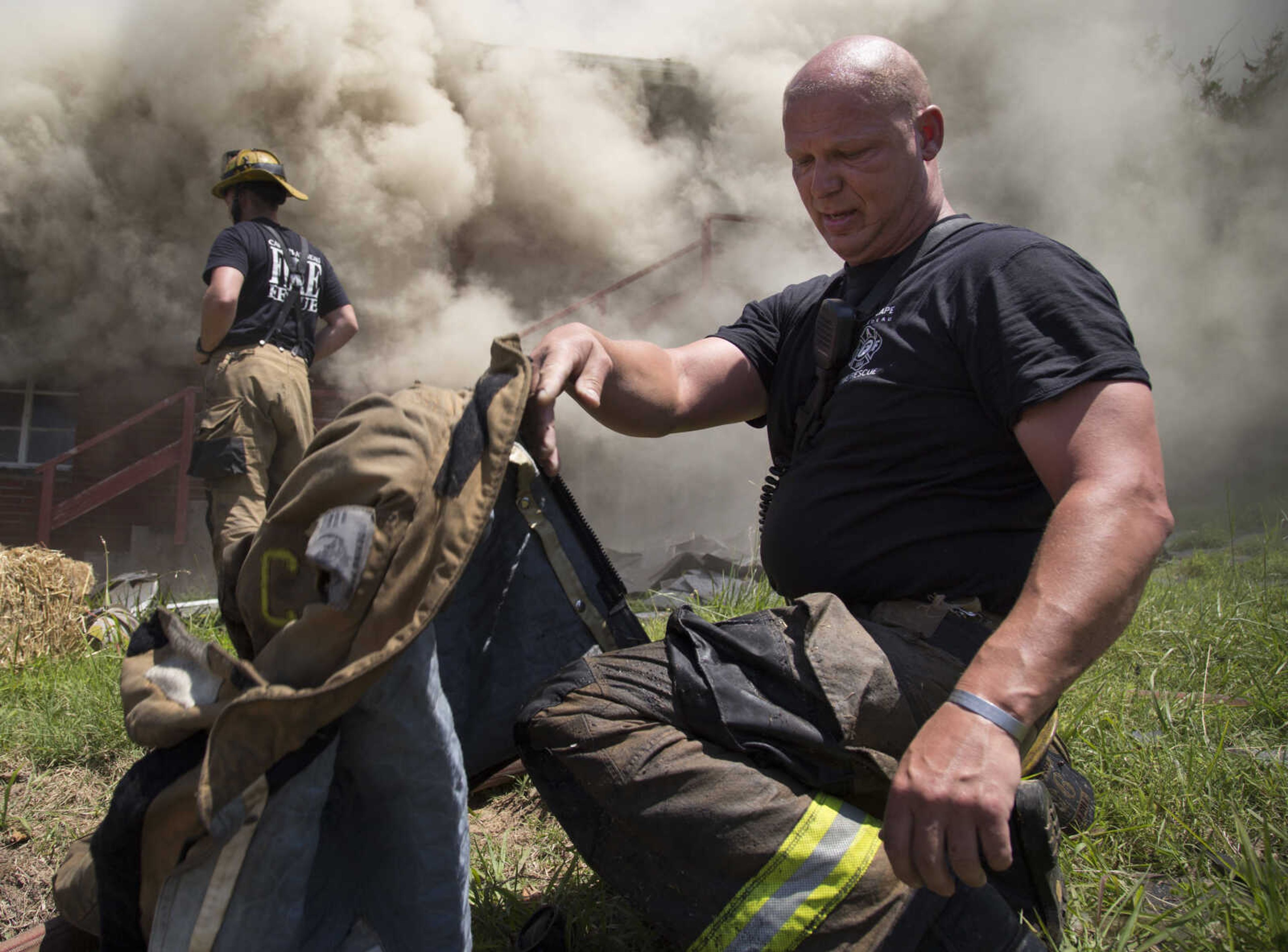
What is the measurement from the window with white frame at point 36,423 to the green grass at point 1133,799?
6686 mm

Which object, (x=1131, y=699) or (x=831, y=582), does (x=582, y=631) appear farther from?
(x=1131, y=699)

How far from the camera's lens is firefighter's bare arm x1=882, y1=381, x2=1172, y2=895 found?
1.02 meters

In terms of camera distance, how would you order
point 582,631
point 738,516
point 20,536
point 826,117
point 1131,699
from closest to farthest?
1. point 582,631
2. point 826,117
3. point 1131,699
4. point 20,536
5. point 738,516

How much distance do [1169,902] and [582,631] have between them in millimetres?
1151

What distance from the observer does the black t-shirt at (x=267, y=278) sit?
3697 mm

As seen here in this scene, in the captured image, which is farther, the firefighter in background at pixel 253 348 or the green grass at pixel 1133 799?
the firefighter in background at pixel 253 348

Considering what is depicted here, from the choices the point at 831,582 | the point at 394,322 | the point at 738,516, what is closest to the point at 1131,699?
the point at 831,582

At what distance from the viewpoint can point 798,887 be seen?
3.74 feet

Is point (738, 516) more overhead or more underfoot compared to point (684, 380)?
more underfoot

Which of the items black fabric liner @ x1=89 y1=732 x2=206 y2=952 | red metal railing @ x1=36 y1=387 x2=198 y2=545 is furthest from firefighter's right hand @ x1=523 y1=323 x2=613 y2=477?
red metal railing @ x1=36 y1=387 x2=198 y2=545

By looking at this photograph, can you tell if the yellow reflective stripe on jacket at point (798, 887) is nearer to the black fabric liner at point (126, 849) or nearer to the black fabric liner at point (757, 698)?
the black fabric liner at point (757, 698)

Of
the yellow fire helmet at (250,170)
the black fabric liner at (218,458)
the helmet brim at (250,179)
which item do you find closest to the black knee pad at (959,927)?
the black fabric liner at (218,458)

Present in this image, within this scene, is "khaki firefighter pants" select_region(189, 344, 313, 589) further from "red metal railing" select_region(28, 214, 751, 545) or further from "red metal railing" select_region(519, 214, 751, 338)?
"red metal railing" select_region(519, 214, 751, 338)

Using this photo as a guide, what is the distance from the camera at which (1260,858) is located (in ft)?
5.45
